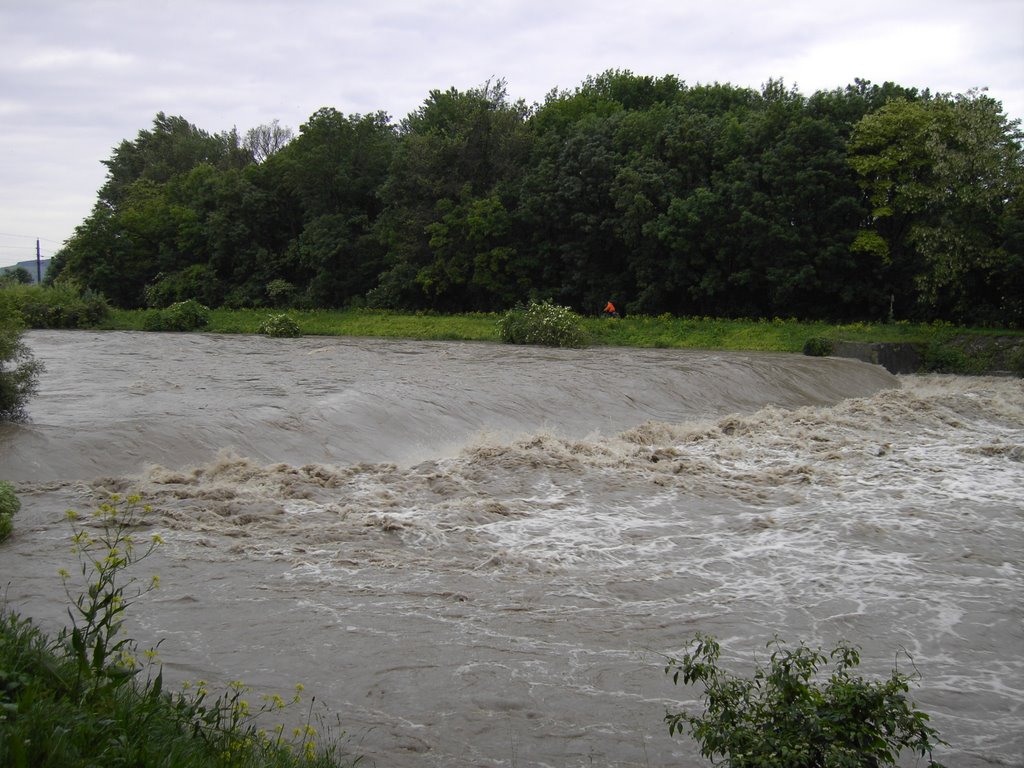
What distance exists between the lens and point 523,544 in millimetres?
9414

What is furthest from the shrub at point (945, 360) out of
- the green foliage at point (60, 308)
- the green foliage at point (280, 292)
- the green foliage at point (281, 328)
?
the green foliage at point (60, 308)

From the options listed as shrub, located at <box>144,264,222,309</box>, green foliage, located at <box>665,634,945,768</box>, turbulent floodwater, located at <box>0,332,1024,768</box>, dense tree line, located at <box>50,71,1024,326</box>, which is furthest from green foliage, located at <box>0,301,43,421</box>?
shrub, located at <box>144,264,222,309</box>

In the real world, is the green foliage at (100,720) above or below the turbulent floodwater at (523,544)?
above

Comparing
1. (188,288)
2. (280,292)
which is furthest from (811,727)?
(188,288)

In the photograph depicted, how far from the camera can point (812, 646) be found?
688 cm

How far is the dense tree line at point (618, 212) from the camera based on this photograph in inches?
1277

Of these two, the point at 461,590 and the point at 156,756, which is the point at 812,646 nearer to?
the point at 461,590

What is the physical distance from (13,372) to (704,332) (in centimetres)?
2501

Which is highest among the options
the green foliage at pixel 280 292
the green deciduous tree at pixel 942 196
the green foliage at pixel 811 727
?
the green deciduous tree at pixel 942 196

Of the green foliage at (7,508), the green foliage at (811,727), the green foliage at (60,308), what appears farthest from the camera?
the green foliage at (60,308)

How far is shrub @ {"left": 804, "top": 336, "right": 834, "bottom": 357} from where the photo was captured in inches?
1159

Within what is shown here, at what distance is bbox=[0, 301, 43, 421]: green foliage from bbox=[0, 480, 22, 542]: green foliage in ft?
14.9

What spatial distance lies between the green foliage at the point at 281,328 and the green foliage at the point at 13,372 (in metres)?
21.5

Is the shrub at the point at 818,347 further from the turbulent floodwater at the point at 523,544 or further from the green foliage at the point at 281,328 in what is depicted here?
the green foliage at the point at 281,328
